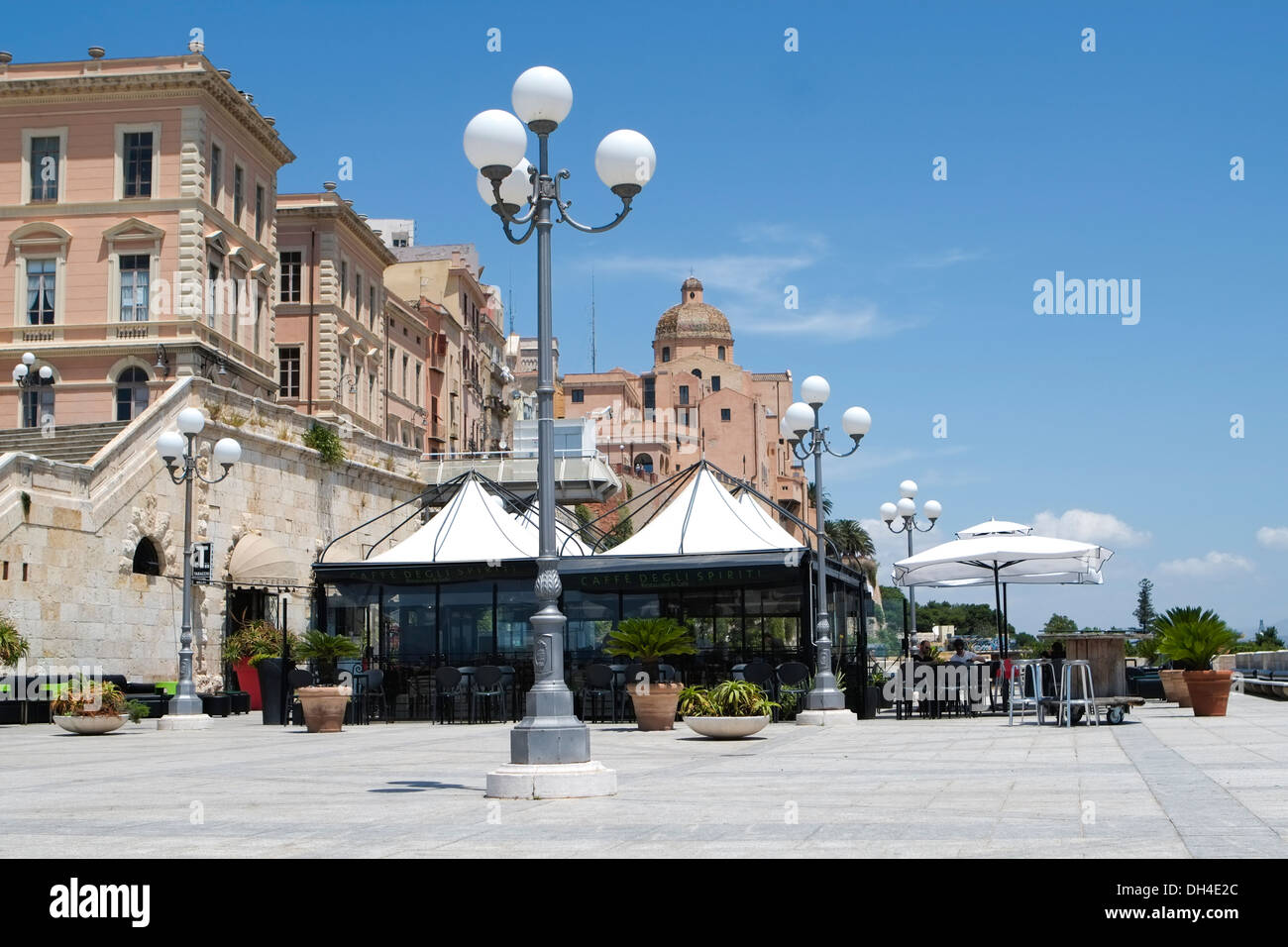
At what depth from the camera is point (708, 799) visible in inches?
391

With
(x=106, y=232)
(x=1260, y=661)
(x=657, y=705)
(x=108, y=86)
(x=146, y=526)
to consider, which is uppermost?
(x=108, y=86)

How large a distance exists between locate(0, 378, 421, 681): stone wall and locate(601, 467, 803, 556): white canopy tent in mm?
11569

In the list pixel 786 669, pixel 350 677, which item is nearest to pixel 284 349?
pixel 350 677

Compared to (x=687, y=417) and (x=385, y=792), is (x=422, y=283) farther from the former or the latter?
(x=385, y=792)

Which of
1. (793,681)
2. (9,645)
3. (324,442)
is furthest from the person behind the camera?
(324,442)

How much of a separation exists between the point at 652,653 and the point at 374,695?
5829mm

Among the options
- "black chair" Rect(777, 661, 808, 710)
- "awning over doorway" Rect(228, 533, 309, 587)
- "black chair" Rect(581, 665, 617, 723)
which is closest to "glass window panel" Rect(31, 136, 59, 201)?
"awning over doorway" Rect(228, 533, 309, 587)

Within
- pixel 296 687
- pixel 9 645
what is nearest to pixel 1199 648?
pixel 296 687

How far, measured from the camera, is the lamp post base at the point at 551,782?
10.1 metres

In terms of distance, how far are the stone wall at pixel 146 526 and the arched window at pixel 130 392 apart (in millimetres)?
4870

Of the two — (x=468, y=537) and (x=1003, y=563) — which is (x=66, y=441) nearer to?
(x=468, y=537)

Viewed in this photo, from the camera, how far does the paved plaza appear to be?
7.39 metres

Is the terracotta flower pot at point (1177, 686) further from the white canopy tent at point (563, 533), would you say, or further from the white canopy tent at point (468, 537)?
the white canopy tent at point (468, 537)

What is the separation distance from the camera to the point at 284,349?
177 feet
